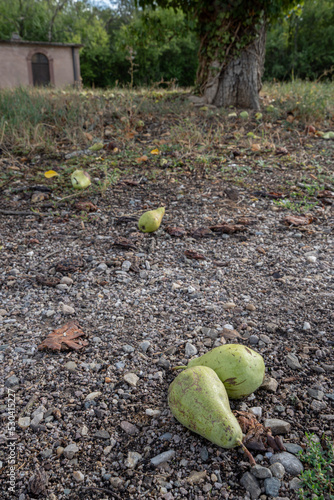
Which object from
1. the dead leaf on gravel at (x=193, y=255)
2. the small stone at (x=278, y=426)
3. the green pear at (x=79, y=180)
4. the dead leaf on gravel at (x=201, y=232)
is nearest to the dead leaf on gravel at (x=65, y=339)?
the small stone at (x=278, y=426)

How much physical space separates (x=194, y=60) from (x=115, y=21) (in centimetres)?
1255

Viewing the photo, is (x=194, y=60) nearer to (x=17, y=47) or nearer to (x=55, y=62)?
(x=55, y=62)

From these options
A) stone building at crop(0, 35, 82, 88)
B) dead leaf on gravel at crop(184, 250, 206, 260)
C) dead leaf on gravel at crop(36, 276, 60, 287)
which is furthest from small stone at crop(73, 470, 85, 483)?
stone building at crop(0, 35, 82, 88)

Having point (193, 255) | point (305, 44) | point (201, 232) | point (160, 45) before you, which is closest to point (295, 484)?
point (193, 255)

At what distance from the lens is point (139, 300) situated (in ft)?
7.41

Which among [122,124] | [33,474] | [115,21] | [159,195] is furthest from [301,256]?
[115,21]

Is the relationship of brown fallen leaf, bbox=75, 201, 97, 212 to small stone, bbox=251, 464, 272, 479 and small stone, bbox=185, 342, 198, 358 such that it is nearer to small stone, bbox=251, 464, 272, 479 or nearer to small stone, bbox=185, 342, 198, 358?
small stone, bbox=185, 342, 198, 358

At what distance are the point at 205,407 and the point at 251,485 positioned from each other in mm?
282

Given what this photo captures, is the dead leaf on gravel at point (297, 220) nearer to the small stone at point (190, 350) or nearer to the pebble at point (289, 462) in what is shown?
the small stone at point (190, 350)

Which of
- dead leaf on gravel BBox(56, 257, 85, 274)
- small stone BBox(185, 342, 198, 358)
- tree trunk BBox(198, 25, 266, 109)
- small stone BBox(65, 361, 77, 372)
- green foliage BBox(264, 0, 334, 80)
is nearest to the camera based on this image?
small stone BBox(65, 361, 77, 372)

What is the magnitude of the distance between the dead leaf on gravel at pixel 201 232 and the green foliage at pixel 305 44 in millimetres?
15550

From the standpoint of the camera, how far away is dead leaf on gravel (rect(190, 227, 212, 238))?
305 centimetres

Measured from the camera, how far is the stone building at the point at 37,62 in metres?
15.1

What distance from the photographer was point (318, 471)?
1.24 m
